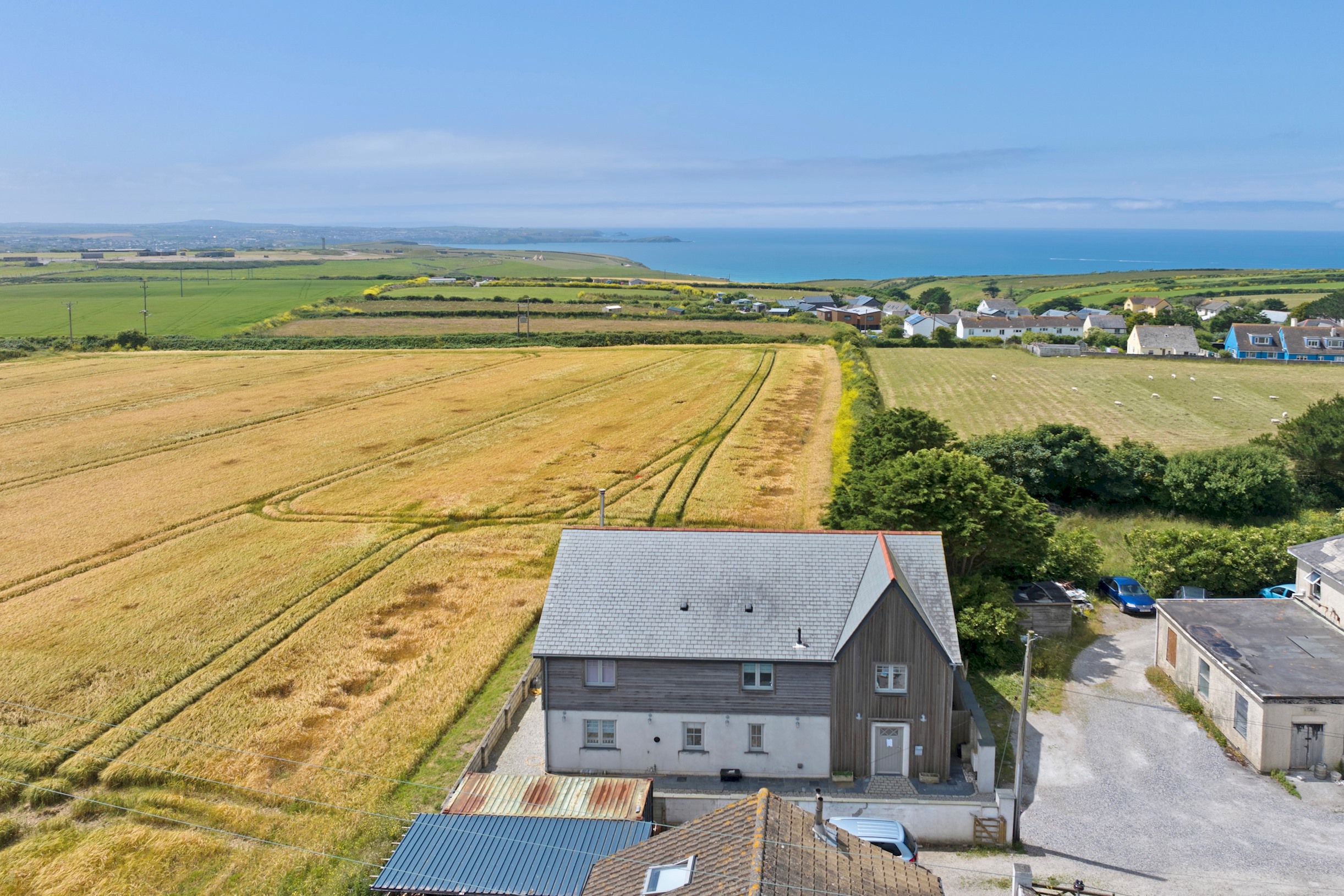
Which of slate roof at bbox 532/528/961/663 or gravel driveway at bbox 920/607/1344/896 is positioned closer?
gravel driveway at bbox 920/607/1344/896

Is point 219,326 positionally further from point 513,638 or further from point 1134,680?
point 1134,680

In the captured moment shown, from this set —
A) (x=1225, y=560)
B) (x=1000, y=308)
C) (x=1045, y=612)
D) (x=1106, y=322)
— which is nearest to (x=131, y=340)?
(x=1045, y=612)

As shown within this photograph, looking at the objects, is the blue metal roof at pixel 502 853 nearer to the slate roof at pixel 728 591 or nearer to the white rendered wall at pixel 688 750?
the white rendered wall at pixel 688 750

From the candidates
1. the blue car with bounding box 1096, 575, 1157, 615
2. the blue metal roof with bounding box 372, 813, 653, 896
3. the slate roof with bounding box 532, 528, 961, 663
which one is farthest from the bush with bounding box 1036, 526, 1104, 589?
the blue metal roof with bounding box 372, 813, 653, 896

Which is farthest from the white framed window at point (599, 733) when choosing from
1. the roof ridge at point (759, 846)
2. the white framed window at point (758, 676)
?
the roof ridge at point (759, 846)

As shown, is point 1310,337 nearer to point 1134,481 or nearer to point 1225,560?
point 1134,481

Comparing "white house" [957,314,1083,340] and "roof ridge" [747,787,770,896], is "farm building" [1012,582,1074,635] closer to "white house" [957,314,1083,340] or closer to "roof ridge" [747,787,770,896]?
"roof ridge" [747,787,770,896]
